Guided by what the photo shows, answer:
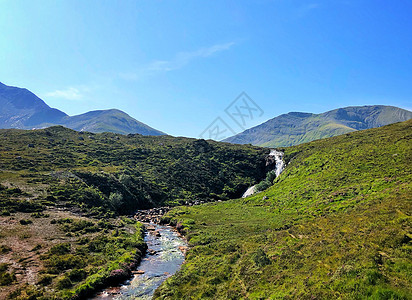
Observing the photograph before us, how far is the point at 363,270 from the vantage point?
1644 cm

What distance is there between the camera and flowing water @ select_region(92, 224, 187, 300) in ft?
87.2

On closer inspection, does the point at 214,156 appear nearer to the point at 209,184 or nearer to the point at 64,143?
the point at 209,184

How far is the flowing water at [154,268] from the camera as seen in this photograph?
26584 millimetres

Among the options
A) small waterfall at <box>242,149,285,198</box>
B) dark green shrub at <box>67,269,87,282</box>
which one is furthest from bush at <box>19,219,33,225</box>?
small waterfall at <box>242,149,285,198</box>

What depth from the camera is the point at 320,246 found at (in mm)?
24328

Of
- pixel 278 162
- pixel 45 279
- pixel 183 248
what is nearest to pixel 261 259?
pixel 183 248

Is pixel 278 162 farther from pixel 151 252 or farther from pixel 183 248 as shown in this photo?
pixel 151 252

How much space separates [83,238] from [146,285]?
65.2 ft

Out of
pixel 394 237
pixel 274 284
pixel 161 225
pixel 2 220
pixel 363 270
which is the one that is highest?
pixel 394 237

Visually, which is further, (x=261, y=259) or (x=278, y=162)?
(x=278, y=162)

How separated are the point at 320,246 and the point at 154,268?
80.8 feet

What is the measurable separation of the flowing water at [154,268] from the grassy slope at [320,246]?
94.6 inches

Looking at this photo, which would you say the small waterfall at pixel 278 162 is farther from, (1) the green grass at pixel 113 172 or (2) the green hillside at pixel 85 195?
(1) the green grass at pixel 113 172

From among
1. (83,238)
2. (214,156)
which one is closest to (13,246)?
(83,238)
